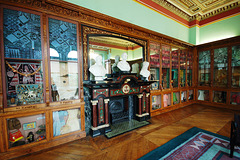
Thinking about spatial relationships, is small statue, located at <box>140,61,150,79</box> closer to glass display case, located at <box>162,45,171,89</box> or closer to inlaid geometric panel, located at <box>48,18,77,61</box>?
glass display case, located at <box>162,45,171,89</box>

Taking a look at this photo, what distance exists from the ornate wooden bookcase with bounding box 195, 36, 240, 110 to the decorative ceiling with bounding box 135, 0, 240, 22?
1371 mm

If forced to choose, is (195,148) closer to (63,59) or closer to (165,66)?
(165,66)

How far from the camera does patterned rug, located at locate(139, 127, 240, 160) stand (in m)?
1.74

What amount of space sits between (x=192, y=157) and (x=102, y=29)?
10.7 feet

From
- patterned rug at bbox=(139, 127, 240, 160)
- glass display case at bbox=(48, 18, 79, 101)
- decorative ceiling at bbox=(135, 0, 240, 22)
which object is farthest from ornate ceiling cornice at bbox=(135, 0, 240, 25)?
patterned rug at bbox=(139, 127, 240, 160)

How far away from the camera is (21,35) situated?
189cm

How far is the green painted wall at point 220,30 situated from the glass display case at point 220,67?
67 cm

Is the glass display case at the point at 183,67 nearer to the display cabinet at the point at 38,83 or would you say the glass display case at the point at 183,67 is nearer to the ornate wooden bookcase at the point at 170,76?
the ornate wooden bookcase at the point at 170,76

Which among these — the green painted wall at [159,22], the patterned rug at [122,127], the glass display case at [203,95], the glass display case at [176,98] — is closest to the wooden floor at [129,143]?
the patterned rug at [122,127]

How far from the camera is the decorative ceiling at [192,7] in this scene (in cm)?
384

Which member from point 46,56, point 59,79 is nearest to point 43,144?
point 59,79

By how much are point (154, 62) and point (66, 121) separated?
3276mm

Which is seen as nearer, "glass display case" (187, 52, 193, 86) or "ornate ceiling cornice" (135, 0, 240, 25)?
"ornate ceiling cornice" (135, 0, 240, 25)

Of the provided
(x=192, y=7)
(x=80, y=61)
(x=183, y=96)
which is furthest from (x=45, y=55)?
(x=192, y=7)
